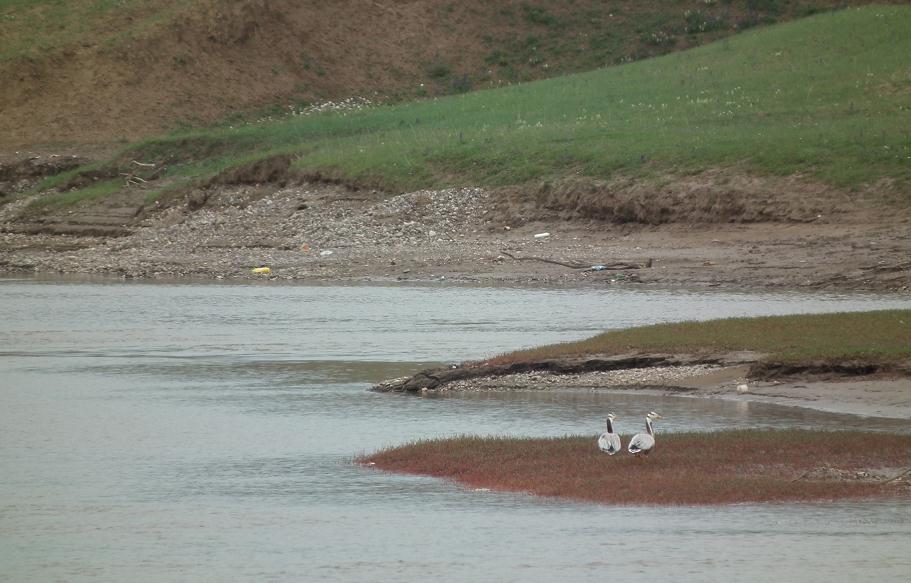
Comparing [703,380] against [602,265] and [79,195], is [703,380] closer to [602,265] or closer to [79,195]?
[602,265]

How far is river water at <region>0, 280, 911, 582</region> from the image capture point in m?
13.7

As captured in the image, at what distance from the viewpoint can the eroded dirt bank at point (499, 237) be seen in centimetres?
3706

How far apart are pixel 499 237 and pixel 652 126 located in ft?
28.1

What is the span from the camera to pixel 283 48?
71.6 metres

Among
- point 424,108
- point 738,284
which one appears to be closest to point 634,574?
point 738,284

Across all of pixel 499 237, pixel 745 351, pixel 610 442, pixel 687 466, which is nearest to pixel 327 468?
pixel 610 442

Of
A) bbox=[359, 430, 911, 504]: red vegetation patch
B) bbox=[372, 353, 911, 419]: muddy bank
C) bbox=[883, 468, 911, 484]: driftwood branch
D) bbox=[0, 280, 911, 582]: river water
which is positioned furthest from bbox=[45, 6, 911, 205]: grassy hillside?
bbox=[883, 468, 911, 484]: driftwood branch

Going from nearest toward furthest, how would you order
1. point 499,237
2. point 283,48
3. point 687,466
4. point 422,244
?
point 687,466, point 499,237, point 422,244, point 283,48

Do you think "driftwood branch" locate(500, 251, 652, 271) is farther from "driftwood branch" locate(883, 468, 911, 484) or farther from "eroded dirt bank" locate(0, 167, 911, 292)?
"driftwood branch" locate(883, 468, 911, 484)

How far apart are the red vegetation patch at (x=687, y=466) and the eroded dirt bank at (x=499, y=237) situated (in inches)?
682

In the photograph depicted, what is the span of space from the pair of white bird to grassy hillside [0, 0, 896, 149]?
4979cm

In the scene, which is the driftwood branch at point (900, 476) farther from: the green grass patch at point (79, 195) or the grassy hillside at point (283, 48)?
the grassy hillside at point (283, 48)

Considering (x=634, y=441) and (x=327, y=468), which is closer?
(x=634, y=441)

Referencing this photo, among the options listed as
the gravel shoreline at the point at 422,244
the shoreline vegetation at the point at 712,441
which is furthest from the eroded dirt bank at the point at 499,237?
the shoreline vegetation at the point at 712,441
